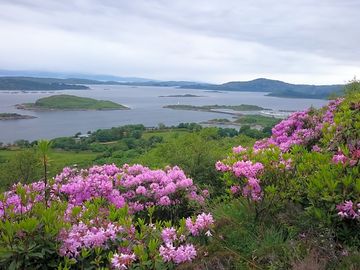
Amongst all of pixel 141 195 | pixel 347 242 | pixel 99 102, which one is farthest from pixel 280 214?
pixel 99 102

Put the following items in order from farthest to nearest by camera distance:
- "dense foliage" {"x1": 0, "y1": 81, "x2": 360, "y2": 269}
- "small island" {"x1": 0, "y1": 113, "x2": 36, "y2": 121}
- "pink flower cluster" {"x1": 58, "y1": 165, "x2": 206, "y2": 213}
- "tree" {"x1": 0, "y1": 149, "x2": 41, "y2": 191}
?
"small island" {"x1": 0, "y1": 113, "x2": 36, "y2": 121} → "tree" {"x1": 0, "y1": 149, "x2": 41, "y2": 191} → "pink flower cluster" {"x1": 58, "y1": 165, "x2": 206, "y2": 213} → "dense foliage" {"x1": 0, "y1": 81, "x2": 360, "y2": 269}

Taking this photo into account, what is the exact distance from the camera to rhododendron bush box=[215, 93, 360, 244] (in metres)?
3.93

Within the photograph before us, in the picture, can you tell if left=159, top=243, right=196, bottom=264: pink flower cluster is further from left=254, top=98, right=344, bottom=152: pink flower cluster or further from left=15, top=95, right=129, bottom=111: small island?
left=15, top=95, right=129, bottom=111: small island

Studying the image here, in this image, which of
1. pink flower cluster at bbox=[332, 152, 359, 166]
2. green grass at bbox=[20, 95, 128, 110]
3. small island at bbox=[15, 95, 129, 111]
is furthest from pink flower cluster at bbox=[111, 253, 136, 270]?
green grass at bbox=[20, 95, 128, 110]

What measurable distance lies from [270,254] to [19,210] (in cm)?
247

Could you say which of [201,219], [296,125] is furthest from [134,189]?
[296,125]

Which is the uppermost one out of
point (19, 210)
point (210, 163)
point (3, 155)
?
point (19, 210)

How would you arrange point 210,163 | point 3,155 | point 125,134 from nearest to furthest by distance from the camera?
point 210,163 < point 3,155 < point 125,134

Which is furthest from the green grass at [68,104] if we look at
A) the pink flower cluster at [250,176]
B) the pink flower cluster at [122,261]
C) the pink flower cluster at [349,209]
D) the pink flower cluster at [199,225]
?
the pink flower cluster at [122,261]

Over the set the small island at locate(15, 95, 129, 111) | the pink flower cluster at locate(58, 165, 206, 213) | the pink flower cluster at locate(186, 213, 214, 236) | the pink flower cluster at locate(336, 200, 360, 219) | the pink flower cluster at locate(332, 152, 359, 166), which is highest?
the pink flower cluster at locate(332, 152, 359, 166)

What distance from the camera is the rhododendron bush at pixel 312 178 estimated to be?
3.93m

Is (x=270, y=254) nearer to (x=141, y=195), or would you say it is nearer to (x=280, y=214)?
(x=280, y=214)

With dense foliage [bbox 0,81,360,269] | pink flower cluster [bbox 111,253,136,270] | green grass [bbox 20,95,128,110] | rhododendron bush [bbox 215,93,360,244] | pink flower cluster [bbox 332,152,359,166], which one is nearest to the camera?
pink flower cluster [bbox 111,253,136,270]

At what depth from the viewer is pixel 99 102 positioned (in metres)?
170
